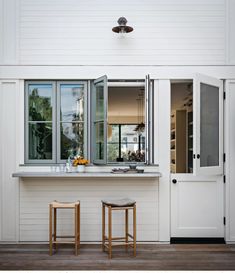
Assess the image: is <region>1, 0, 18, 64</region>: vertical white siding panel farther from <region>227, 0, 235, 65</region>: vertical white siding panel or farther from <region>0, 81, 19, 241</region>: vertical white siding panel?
<region>227, 0, 235, 65</region>: vertical white siding panel

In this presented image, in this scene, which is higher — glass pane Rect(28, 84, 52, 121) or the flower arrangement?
glass pane Rect(28, 84, 52, 121)

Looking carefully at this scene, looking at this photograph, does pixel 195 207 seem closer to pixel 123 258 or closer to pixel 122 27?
pixel 123 258

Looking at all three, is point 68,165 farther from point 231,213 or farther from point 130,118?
point 130,118

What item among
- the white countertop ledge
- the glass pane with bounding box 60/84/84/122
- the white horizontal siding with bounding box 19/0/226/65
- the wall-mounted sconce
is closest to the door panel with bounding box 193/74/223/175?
the white horizontal siding with bounding box 19/0/226/65

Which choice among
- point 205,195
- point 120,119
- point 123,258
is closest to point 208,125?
point 205,195

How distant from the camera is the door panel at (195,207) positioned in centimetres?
521

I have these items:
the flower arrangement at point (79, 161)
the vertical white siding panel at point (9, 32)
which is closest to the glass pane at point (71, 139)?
the flower arrangement at point (79, 161)

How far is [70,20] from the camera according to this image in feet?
17.0

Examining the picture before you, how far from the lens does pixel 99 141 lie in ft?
16.7

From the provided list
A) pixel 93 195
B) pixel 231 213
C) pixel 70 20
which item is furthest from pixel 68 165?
pixel 231 213

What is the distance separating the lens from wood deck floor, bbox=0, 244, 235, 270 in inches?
166

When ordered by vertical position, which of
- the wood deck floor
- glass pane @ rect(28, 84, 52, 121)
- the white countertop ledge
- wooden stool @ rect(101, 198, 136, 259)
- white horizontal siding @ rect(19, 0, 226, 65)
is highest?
white horizontal siding @ rect(19, 0, 226, 65)

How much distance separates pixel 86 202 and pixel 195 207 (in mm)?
1563

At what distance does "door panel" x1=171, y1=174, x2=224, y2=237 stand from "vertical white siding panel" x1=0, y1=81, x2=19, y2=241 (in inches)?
89.3
